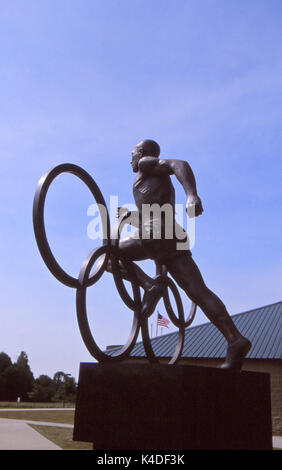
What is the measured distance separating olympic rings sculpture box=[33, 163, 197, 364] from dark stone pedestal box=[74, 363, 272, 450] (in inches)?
15.1

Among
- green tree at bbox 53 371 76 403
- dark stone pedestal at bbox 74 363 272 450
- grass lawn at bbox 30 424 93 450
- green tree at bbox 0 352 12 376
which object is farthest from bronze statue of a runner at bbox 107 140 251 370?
green tree at bbox 0 352 12 376

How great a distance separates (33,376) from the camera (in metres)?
43.1

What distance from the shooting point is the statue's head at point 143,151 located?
4699 millimetres

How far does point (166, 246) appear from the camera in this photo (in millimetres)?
4246

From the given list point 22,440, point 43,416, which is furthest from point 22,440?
point 43,416

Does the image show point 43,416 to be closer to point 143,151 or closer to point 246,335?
point 246,335

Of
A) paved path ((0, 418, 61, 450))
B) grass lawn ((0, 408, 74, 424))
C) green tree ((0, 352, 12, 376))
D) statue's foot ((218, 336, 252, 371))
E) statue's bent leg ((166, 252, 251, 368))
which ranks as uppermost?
green tree ((0, 352, 12, 376))

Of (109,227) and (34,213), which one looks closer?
(34,213)

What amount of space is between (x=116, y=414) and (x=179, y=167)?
2324 mm

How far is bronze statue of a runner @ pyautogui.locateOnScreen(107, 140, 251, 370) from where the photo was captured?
4.04m

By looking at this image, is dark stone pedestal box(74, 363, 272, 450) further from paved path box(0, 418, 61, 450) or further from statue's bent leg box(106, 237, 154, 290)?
paved path box(0, 418, 61, 450)
